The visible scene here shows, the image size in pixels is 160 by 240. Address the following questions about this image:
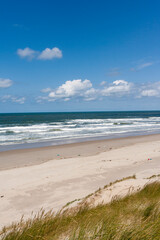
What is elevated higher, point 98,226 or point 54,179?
point 98,226

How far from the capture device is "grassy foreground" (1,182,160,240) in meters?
2.70

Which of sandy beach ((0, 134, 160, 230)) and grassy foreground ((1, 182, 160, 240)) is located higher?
grassy foreground ((1, 182, 160, 240))

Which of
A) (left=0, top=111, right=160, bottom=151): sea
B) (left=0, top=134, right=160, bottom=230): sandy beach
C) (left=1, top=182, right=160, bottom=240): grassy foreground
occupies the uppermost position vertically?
(left=1, top=182, right=160, bottom=240): grassy foreground

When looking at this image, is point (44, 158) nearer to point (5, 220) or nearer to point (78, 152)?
point (78, 152)

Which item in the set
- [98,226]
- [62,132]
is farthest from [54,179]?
[62,132]

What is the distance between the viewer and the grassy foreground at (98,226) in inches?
106

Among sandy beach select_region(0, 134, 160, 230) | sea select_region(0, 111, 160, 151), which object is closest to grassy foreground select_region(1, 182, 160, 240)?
sandy beach select_region(0, 134, 160, 230)

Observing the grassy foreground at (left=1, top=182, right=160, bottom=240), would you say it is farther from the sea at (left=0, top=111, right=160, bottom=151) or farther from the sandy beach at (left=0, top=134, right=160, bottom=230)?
the sea at (left=0, top=111, right=160, bottom=151)

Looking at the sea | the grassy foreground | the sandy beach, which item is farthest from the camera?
the sea

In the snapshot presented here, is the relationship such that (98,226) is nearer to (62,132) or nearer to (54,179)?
(54,179)

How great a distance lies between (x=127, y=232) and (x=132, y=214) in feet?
4.74

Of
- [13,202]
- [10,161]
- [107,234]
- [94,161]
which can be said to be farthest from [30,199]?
[10,161]

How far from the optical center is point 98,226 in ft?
10.6

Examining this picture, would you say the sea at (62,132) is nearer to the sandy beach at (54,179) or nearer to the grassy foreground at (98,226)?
the sandy beach at (54,179)
